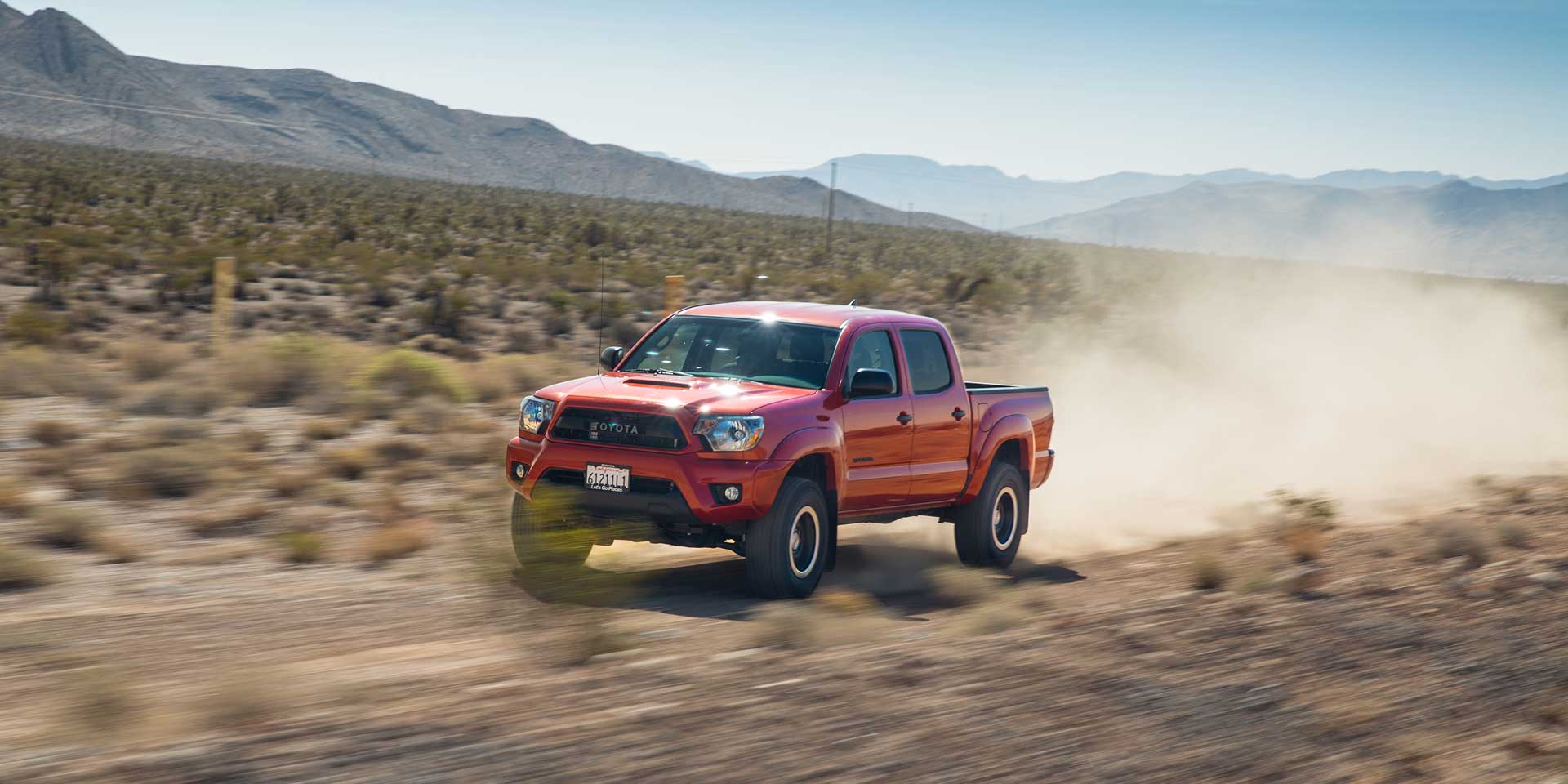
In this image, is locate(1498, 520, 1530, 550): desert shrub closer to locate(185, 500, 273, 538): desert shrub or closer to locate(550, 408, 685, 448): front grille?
locate(550, 408, 685, 448): front grille

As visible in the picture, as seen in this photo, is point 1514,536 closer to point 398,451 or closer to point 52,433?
point 398,451

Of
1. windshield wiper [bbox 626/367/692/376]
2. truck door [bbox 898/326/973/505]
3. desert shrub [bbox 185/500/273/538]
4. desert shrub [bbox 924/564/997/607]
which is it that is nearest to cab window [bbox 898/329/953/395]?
truck door [bbox 898/326/973/505]

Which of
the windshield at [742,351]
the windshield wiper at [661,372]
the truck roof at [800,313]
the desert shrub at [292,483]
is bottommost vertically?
the desert shrub at [292,483]

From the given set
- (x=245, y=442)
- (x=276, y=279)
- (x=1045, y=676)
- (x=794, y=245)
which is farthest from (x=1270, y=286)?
(x=1045, y=676)

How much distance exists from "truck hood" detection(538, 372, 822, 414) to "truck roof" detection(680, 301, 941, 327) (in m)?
0.70

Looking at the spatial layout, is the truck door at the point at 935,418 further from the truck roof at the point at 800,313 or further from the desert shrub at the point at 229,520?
the desert shrub at the point at 229,520

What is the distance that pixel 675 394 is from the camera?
342 inches

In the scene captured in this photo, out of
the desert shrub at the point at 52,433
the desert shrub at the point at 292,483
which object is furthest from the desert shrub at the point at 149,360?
the desert shrub at the point at 292,483

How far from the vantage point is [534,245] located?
49156 millimetres

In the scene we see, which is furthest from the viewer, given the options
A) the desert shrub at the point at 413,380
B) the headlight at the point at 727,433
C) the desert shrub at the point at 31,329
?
the desert shrub at the point at 31,329

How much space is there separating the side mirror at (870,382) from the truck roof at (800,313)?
585mm

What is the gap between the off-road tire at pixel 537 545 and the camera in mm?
8836

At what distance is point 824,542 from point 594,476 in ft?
5.07

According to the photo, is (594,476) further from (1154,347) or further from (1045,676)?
(1154,347)
